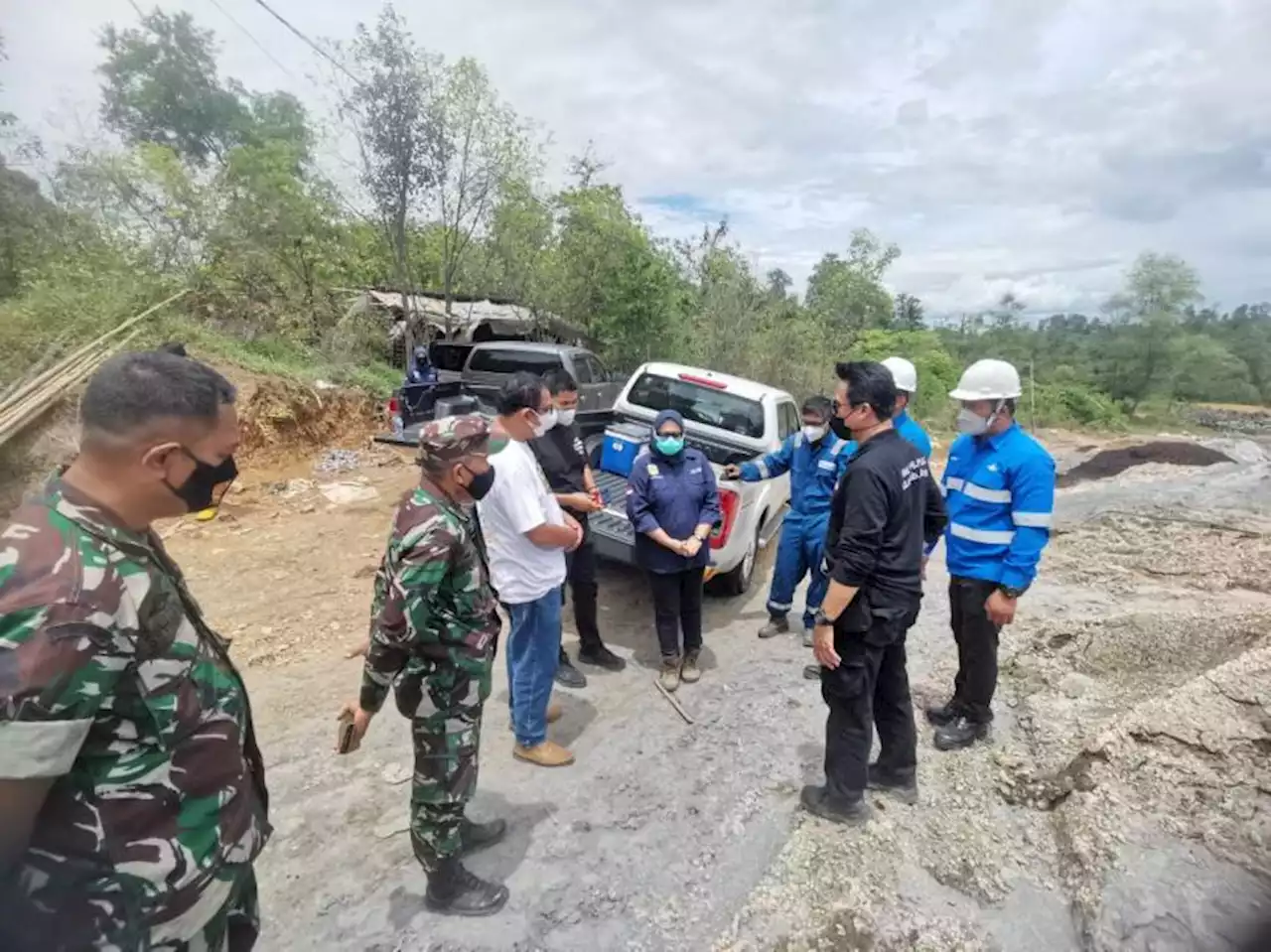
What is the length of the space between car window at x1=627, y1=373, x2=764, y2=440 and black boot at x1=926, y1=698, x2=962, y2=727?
102 inches

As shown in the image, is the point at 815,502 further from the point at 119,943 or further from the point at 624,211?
the point at 624,211

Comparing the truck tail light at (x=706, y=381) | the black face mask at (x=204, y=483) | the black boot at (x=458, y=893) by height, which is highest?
the truck tail light at (x=706, y=381)

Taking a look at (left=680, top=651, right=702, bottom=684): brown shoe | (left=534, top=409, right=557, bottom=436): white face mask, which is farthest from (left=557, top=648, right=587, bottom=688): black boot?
(left=534, top=409, right=557, bottom=436): white face mask

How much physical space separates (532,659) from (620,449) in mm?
2665

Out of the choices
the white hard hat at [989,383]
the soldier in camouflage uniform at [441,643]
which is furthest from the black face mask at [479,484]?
the white hard hat at [989,383]

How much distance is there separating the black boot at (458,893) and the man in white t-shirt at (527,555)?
0.84m

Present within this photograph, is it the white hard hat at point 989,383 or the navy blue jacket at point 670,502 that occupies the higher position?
the white hard hat at point 989,383

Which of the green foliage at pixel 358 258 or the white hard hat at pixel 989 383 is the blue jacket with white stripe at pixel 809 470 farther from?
the green foliage at pixel 358 258

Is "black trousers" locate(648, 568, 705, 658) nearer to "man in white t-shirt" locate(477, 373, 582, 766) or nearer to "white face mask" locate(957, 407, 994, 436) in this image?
"man in white t-shirt" locate(477, 373, 582, 766)

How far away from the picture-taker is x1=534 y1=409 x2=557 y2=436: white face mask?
10.3 ft

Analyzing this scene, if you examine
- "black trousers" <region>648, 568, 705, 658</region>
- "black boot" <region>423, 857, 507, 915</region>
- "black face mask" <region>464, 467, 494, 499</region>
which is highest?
"black face mask" <region>464, 467, 494, 499</region>

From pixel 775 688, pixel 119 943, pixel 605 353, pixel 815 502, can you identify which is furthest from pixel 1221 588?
pixel 605 353

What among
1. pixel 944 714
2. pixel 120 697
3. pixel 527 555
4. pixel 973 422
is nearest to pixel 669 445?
pixel 527 555

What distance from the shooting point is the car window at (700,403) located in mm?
5719
